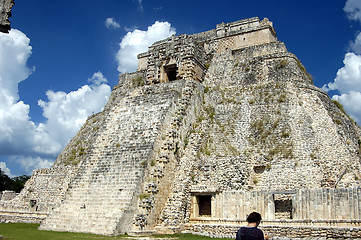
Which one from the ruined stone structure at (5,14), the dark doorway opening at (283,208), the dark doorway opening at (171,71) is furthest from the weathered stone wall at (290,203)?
the ruined stone structure at (5,14)

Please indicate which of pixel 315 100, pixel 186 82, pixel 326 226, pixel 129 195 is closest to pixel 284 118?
pixel 315 100

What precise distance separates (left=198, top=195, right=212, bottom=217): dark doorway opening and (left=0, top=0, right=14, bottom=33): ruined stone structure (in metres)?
11.7

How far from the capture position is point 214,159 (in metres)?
18.0

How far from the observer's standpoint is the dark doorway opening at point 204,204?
17.1 meters

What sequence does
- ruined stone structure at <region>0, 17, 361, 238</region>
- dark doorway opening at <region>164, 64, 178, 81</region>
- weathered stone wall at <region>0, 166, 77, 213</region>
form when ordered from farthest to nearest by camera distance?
dark doorway opening at <region>164, 64, 178, 81</region>
weathered stone wall at <region>0, 166, 77, 213</region>
ruined stone structure at <region>0, 17, 361, 238</region>

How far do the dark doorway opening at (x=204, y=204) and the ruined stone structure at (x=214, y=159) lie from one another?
0.05m

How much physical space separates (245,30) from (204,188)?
13701mm

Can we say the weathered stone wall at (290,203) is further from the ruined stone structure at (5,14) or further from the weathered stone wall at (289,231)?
the ruined stone structure at (5,14)

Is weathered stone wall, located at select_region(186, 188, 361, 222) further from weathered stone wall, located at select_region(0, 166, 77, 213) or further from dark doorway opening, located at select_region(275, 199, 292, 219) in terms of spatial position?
weathered stone wall, located at select_region(0, 166, 77, 213)

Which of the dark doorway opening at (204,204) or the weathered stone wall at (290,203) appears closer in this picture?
the weathered stone wall at (290,203)

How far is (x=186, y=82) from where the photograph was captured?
21.4 m

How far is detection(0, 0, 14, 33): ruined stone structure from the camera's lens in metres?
7.85

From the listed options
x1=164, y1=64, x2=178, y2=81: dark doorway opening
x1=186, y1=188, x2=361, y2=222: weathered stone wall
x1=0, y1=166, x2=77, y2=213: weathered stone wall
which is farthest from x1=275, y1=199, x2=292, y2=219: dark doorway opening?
x1=0, y1=166, x2=77, y2=213: weathered stone wall

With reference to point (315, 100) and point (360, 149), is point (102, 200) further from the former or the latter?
point (360, 149)
